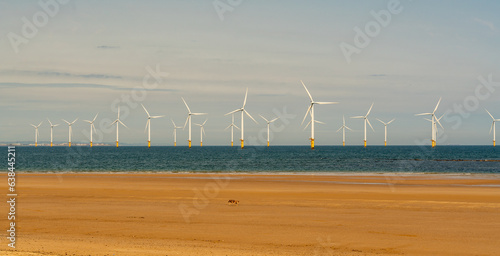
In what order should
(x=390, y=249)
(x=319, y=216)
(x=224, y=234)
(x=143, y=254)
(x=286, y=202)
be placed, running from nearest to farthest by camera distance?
1. (x=143, y=254)
2. (x=390, y=249)
3. (x=224, y=234)
4. (x=319, y=216)
5. (x=286, y=202)

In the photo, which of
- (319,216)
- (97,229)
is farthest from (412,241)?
(97,229)

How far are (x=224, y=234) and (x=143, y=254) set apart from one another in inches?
189

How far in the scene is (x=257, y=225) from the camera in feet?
76.1

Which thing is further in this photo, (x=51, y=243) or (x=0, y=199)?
(x=0, y=199)

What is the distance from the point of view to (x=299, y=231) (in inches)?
856

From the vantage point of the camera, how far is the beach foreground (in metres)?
18.2

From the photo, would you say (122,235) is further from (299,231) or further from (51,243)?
(299,231)

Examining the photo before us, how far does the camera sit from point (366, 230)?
21875mm

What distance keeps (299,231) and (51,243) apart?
9.84 metres

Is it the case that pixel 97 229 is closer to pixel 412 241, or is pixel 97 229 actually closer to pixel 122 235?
pixel 122 235

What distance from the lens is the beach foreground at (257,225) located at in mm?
18250

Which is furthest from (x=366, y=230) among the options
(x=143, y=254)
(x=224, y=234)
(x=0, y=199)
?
(x=0, y=199)

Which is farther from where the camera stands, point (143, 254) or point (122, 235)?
point (122, 235)

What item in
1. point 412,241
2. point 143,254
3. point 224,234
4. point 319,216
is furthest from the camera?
point 319,216
